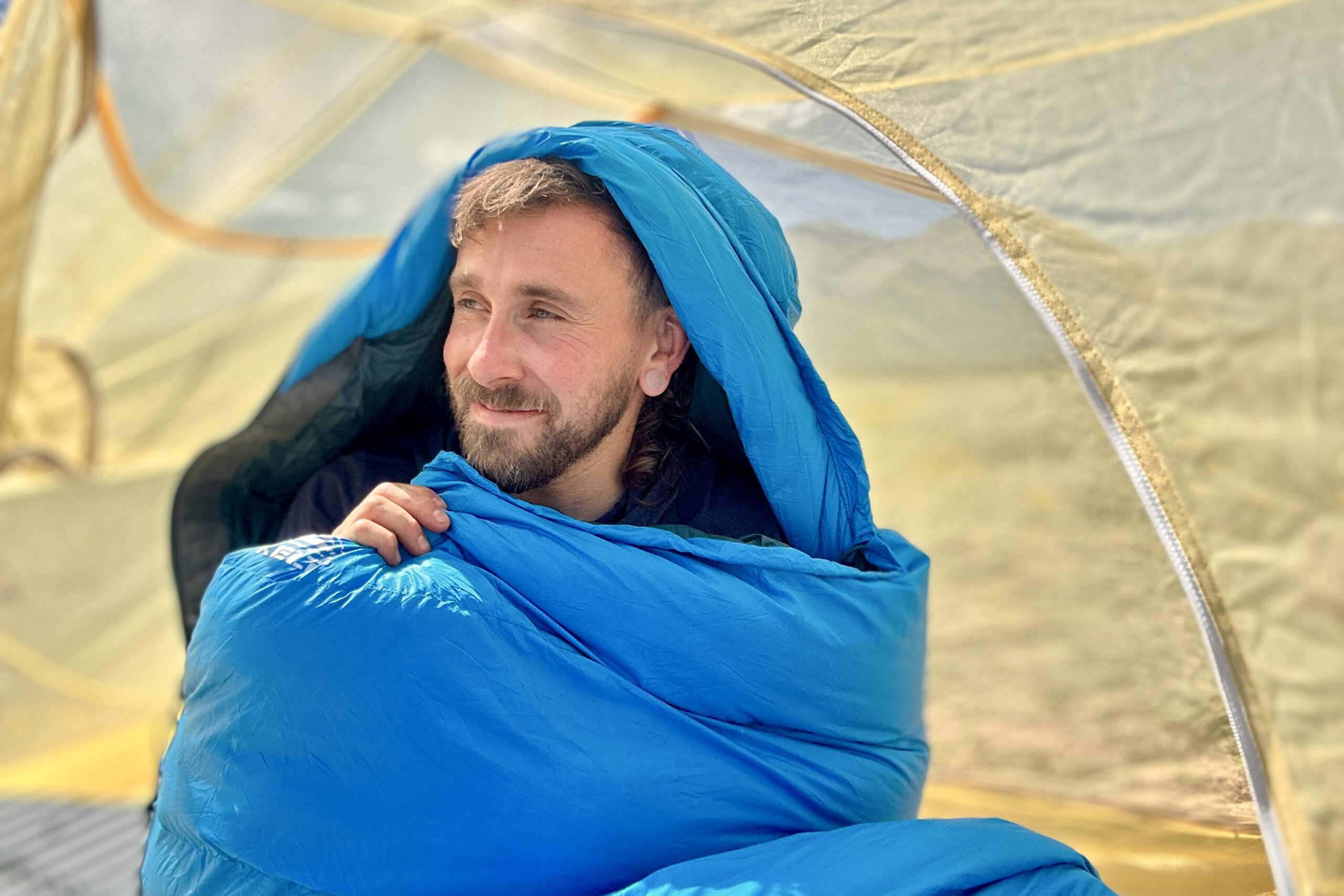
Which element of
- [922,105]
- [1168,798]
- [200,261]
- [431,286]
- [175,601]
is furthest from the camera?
[200,261]

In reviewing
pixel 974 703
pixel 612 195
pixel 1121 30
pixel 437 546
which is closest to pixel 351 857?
pixel 437 546

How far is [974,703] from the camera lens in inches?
75.0

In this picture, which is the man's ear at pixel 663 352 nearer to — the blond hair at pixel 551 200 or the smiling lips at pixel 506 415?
the blond hair at pixel 551 200

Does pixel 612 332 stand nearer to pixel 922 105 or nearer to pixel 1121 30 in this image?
pixel 922 105

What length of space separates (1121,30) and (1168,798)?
3.04ft

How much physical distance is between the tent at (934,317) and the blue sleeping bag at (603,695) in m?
0.24

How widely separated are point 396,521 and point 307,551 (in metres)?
0.08

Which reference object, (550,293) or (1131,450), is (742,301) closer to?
(550,293)

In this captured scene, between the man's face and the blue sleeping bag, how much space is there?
51mm

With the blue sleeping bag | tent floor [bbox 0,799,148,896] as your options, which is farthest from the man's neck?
tent floor [bbox 0,799,148,896]

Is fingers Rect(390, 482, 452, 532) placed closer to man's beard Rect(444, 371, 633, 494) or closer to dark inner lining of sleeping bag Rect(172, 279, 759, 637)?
man's beard Rect(444, 371, 633, 494)

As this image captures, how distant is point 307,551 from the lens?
103cm

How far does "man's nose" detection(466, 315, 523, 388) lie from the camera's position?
43.8 inches

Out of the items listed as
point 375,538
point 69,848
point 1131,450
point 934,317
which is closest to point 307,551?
point 375,538
